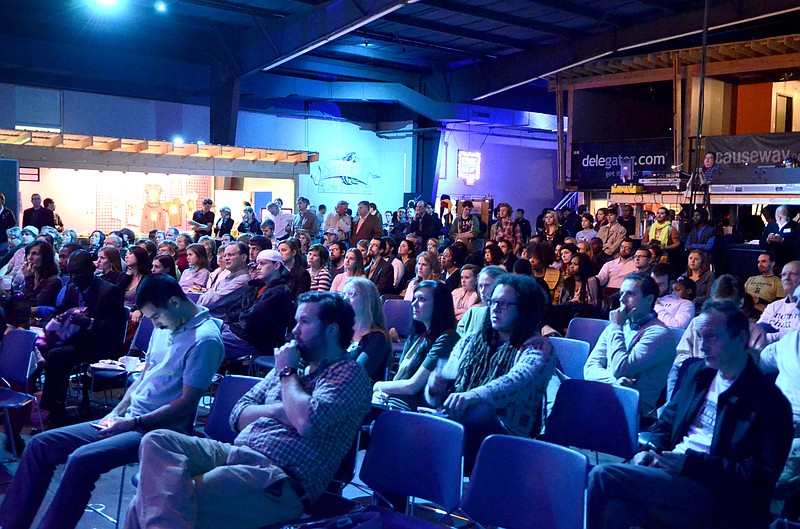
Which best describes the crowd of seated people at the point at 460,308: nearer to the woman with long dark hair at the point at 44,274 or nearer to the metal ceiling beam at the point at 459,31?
the woman with long dark hair at the point at 44,274

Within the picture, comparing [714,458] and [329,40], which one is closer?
[714,458]

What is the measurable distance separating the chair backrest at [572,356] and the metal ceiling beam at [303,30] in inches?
294

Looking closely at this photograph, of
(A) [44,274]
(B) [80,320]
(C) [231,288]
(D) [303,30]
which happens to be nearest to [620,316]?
(C) [231,288]

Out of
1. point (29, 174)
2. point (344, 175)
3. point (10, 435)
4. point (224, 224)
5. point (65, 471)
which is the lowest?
point (10, 435)

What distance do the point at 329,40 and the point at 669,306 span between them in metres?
8.61

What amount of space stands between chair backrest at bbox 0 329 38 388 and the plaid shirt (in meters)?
2.53

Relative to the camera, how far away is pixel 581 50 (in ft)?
50.3

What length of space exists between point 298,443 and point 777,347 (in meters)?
2.35

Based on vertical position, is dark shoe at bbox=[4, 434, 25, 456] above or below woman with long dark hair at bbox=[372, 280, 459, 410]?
below

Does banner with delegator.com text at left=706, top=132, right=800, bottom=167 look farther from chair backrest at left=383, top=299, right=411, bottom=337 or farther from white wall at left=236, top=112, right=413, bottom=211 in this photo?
chair backrest at left=383, top=299, right=411, bottom=337

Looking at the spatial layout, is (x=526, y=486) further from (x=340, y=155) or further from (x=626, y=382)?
(x=340, y=155)

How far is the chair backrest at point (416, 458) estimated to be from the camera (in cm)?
290

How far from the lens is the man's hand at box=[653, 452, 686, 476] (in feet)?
9.06

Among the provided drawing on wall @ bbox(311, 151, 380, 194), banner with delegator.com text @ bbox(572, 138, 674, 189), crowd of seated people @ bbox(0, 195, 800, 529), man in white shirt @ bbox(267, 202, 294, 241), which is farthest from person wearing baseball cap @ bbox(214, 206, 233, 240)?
banner with delegator.com text @ bbox(572, 138, 674, 189)
